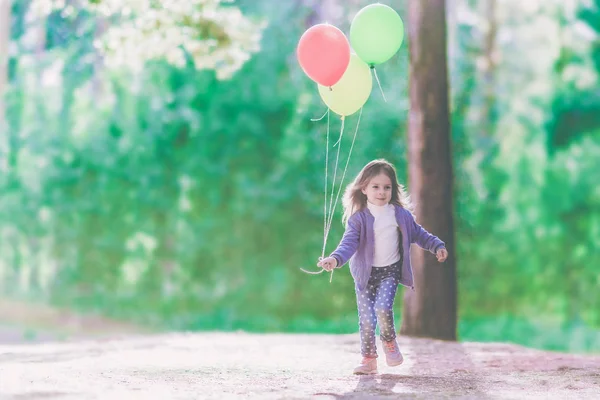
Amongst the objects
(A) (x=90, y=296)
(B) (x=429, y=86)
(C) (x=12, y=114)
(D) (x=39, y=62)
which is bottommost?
(A) (x=90, y=296)

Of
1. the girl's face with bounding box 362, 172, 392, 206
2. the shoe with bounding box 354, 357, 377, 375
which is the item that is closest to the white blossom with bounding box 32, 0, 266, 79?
the girl's face with bounding box 362, 172, 392, 206

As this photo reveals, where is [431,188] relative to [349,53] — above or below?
below

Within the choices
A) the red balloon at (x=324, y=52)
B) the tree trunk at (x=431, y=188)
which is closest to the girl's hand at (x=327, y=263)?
the red balloon at (x=324, y=52)

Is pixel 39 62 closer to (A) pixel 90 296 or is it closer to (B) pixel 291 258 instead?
(A) pixel 90 296

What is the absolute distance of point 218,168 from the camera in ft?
47.8

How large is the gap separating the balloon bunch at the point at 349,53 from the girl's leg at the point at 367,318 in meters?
0.38

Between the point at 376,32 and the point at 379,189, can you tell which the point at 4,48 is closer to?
the point at 376,32

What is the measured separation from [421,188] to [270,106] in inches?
266

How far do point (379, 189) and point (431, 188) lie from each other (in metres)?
2.77

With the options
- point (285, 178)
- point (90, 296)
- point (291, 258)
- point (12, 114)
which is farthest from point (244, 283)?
Answer: point (12, 114)

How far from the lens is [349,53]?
228 inches

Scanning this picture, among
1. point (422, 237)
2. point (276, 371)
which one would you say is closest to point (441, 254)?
point (422, 237)

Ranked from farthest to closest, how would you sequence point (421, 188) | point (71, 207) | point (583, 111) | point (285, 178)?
point (583, 111) < point (71, 207) < point (285, 178) < point (421, 188)

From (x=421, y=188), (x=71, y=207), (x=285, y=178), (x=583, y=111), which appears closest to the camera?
(x=421, y=188)
